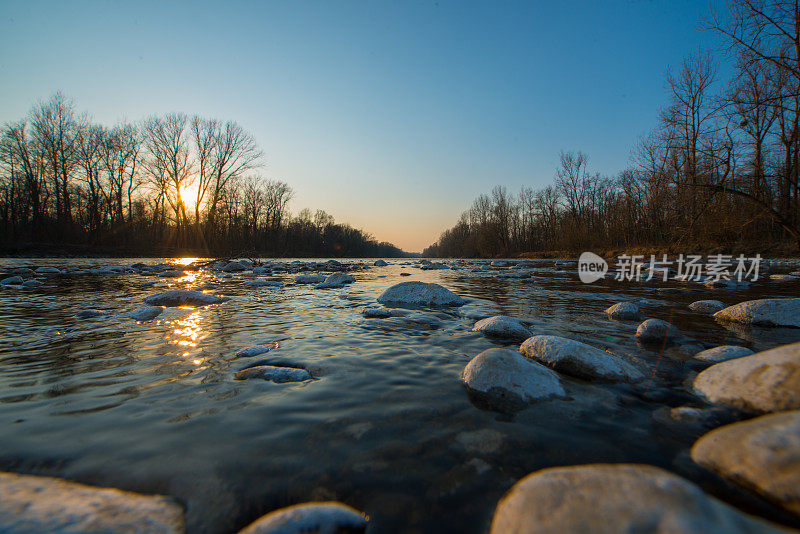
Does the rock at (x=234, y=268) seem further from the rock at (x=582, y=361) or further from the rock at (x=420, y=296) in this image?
the rock at (x=582, y=361)

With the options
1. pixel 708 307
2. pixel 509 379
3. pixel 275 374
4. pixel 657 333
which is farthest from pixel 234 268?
pixel 708 307

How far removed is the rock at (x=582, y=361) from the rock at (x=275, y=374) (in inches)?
78.3

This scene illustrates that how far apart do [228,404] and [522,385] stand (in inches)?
75.9

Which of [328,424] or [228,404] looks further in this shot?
[228,404]

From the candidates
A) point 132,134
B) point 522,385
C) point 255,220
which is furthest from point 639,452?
point 255,220

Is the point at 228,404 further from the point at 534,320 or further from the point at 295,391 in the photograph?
the point at 534,320

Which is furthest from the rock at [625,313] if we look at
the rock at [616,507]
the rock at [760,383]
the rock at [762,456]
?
the rock at [616,507]

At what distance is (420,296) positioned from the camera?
6258 mm

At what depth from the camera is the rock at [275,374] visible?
8.02 feet

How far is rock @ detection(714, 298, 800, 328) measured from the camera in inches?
160

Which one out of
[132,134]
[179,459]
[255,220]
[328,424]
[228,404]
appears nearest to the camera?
[179,459]

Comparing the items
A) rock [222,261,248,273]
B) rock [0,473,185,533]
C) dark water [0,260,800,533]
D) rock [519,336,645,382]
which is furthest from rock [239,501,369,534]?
rock [222,261,248,273]

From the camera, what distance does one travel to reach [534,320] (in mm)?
4723

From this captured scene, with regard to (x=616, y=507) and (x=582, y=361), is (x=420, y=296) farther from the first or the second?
(x=616, y=507)
